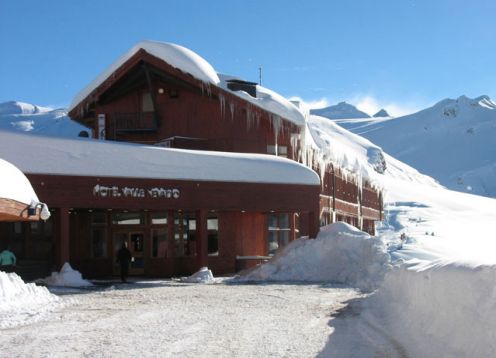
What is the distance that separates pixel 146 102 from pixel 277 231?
766 cm

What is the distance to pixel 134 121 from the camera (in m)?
30.4

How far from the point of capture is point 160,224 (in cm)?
2617

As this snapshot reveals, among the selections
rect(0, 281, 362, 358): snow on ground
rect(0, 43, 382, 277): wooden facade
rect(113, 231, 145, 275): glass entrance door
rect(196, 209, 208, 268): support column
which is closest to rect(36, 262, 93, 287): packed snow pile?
rect(0, 43, 382, 277): wooden facade

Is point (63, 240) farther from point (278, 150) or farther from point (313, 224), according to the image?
point (278, 150)

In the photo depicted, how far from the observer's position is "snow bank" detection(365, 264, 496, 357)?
763 cm

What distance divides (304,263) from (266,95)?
873 centimetres

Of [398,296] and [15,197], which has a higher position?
[15,197]

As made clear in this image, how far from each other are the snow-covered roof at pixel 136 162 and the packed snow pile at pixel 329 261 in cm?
240

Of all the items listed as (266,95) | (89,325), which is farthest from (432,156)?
(89,325)

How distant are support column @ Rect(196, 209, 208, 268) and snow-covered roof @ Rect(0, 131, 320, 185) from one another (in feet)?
3.94

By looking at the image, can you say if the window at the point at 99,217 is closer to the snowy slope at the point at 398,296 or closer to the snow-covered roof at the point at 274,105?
the snowy slope at the point at 398,296

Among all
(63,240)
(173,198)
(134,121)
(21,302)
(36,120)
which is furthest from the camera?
(36,120)

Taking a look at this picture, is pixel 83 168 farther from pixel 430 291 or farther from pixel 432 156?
pixel 432 156

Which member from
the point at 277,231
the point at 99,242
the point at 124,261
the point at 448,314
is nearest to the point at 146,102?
the point at 99,242
